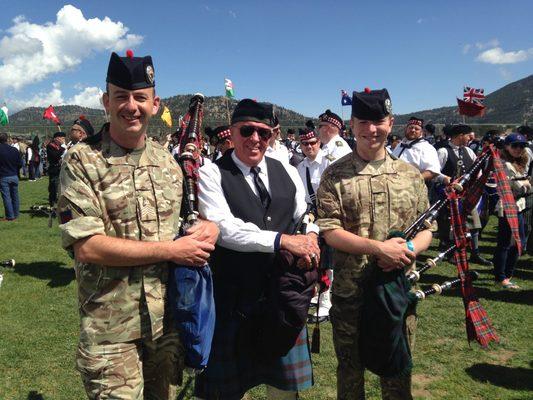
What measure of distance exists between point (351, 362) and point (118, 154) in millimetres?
2001

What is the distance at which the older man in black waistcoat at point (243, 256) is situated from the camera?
8.52ft

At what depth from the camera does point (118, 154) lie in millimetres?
2299

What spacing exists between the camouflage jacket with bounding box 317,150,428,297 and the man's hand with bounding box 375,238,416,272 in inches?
7.5

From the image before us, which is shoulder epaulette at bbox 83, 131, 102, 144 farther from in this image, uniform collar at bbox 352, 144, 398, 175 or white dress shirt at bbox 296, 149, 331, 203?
white dress shirt at bbox 296, 149, 331, 203

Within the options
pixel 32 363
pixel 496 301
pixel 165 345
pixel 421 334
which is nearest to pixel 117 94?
pixel 165 345

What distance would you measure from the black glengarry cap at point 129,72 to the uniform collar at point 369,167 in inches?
56.4

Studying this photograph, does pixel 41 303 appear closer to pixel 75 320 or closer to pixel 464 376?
pixel 75 320

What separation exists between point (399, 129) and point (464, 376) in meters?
26.3

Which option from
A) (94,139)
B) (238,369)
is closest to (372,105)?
(94,139)

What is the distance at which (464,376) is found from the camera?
4340 mm

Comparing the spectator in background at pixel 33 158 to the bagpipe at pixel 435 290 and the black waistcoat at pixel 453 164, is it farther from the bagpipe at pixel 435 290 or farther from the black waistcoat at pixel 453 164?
the bagpipe at pixel 435 290

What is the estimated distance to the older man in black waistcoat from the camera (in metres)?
2.60

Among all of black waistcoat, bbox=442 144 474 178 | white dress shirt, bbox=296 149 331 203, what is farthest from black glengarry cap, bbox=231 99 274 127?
black waistcoat, bbox=442 144 474 178

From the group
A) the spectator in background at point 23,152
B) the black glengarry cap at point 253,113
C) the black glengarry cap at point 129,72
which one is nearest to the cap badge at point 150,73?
the black glengarry cap at point 129,72
